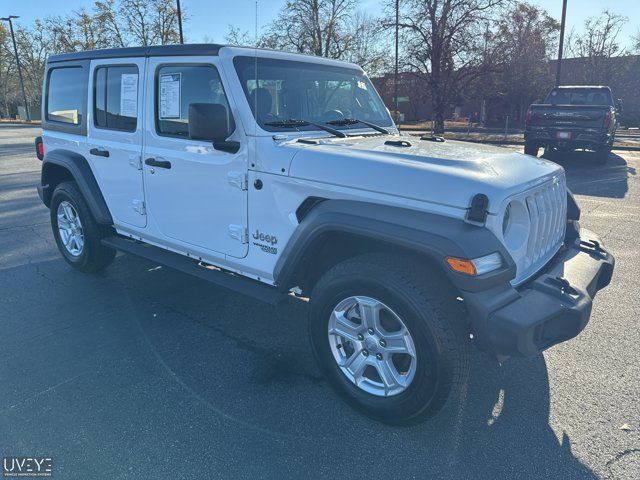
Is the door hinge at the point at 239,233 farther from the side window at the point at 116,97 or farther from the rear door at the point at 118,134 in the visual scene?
the side window at the point at 116,97

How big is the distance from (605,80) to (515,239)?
36562 mm

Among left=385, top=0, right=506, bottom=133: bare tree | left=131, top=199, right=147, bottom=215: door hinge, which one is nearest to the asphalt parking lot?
left=131, top=199, right=147, bottom=215: door hinge

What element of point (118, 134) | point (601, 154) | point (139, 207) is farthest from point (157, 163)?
point (601, 154)

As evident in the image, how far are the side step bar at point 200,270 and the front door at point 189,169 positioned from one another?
Result: 18cm

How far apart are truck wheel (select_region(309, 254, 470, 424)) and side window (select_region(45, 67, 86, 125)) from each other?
3336 mm

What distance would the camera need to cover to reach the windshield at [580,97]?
13734 mm

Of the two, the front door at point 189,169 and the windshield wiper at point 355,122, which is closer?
the front door at point 189,169

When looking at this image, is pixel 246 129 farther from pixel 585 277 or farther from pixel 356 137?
pixel 585 277

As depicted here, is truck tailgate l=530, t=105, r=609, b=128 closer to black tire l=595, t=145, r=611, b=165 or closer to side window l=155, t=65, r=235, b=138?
black tire l=595, t=145, r=611, b=165

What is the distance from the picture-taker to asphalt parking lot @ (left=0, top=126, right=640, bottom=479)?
2420mm

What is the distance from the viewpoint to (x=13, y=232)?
21.2 feet

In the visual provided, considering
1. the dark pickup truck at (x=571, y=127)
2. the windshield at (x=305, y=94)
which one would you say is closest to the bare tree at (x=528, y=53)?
the dark pickup truck at (x=571, y=127)

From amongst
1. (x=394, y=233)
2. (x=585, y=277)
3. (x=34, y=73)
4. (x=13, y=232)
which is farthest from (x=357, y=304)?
(x=34, y=73)

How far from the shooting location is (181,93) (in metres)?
3.54
